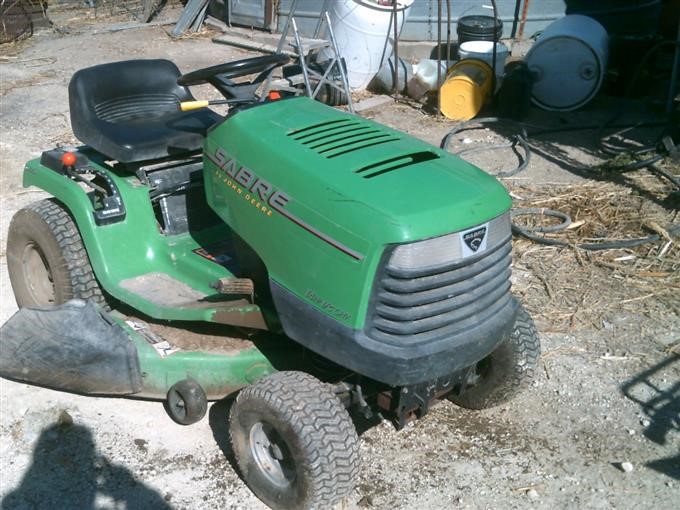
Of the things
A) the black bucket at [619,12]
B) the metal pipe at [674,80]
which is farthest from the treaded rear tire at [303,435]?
the black bucket at [619,12]

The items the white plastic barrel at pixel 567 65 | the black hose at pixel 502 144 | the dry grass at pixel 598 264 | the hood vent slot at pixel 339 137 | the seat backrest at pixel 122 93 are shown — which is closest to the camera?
the hood vent slot at pixel 339 137

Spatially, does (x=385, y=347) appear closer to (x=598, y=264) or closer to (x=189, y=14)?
(x=598, y=264)

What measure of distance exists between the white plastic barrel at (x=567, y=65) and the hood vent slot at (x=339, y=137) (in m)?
5.45

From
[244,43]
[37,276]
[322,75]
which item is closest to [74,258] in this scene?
[37,276]

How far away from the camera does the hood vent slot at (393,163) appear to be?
2908 millimetres

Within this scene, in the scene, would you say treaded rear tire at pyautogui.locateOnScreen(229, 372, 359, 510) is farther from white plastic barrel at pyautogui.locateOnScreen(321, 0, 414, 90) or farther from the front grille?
white plastic barrel at pyautogui.locateOnScreen(321, 0, 414, 90)

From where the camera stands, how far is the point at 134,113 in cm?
441

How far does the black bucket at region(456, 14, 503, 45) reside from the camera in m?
8.82

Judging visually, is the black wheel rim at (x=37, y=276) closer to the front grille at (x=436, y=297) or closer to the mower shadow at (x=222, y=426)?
the mower shadow at (x=222, y=426)

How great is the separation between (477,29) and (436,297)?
21.8 ft

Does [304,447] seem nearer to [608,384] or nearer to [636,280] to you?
Answer: [608,384]

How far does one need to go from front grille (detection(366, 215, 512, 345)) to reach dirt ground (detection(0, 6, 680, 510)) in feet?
2.75

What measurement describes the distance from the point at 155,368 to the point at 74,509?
2.14ft

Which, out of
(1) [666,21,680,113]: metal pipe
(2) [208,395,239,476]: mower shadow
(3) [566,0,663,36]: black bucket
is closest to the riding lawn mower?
(2) [208,395,239,476]: mower shadow
